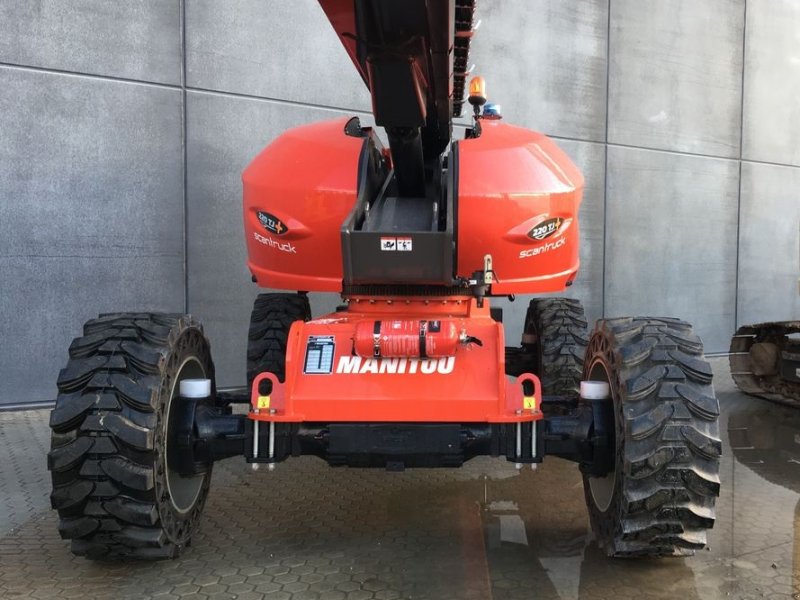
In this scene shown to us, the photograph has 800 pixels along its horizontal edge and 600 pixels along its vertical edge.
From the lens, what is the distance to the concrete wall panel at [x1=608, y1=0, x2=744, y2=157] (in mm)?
9562

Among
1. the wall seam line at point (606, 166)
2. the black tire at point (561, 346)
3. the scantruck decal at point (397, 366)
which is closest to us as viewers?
the scantruck decal at point (397, 366)

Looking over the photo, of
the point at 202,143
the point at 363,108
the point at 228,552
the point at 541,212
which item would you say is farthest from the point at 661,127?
the point at 228,552

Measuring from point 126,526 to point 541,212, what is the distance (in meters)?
2.58

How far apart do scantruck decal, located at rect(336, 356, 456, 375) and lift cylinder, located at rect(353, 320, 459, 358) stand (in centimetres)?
4

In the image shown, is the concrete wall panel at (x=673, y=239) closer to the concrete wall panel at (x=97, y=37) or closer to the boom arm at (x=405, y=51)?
the concrete wall panel at (x=97, y=37)

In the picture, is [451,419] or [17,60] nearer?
[451,419]

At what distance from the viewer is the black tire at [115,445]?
3004mm

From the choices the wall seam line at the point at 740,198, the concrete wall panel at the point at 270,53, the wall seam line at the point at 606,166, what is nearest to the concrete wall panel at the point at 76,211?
the concrete wall panel at the point at 270,53

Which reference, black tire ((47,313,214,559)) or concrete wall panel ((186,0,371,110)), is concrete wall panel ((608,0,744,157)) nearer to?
concrete wall panel ((186,0,371,110))

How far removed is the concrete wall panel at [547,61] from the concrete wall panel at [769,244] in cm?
303

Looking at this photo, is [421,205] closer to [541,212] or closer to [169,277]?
[541,212]

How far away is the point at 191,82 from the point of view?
709 cm

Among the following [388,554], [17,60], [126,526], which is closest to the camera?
[126,526]

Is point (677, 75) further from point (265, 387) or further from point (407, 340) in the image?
point (265, 387)
